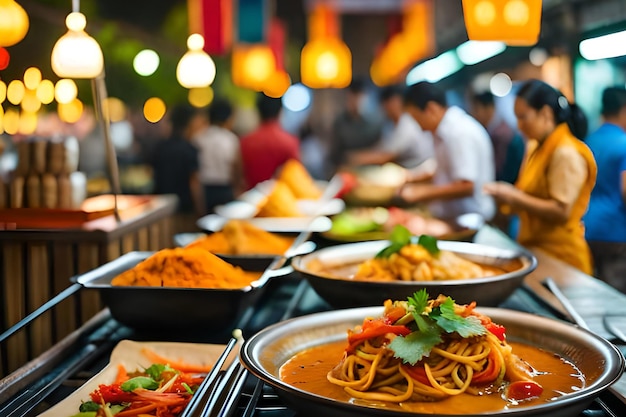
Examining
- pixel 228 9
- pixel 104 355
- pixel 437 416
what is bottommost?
pixel 104 355

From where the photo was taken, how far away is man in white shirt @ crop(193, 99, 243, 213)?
8.00 meters

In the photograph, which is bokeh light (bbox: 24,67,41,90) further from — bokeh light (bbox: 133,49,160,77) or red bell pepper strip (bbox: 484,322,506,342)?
red bell pepper strip (bbox: 484,322,506,342)

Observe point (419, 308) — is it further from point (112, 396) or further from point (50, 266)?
point (50, 266)

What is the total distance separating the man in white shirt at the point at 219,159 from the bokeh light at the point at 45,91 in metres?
4.77

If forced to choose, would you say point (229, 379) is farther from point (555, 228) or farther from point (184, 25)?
point (184, 25)

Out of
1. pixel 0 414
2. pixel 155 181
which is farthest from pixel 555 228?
pixel 155 181

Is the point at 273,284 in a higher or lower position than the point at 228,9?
lower

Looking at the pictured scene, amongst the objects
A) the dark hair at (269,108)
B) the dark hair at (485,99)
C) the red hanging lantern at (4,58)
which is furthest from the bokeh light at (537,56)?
the red hanging lantern at (4,58)

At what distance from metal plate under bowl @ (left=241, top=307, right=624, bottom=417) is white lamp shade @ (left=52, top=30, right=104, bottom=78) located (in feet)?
7.85

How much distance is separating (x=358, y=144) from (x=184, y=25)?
193 inches

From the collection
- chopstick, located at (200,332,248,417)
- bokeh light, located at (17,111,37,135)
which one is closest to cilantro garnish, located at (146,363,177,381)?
chopstick, located at (200,332,248,417)

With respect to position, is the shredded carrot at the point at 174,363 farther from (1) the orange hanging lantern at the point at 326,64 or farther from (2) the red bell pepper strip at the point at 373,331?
(1) the orange hanging lantern at the point at 326,64

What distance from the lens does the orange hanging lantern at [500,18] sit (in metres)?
2.91

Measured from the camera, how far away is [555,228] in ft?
12.0
